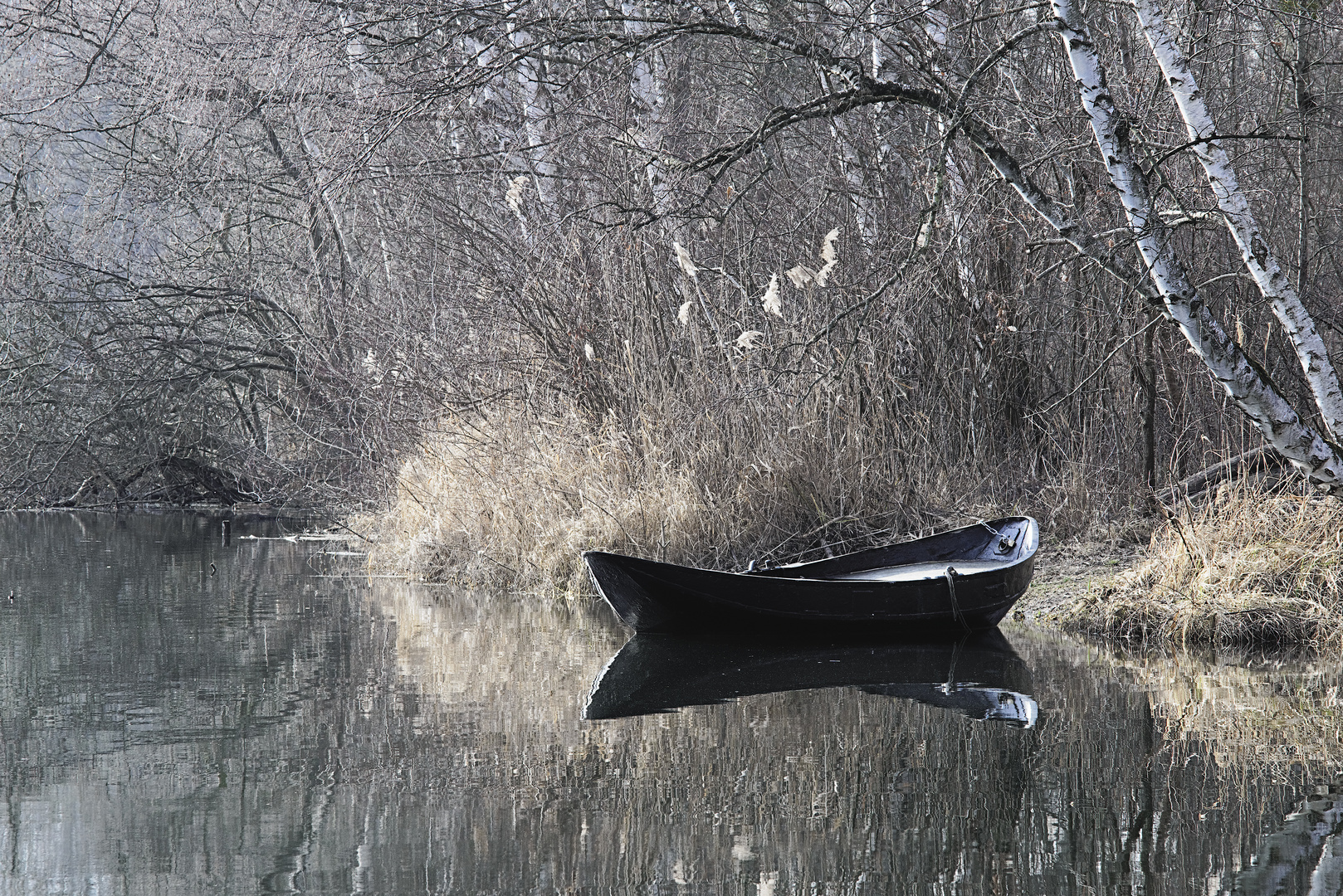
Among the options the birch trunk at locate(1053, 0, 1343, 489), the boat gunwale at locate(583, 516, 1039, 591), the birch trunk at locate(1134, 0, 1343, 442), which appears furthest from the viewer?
the boat gunwale at locate(583, 516, 1039, 591)

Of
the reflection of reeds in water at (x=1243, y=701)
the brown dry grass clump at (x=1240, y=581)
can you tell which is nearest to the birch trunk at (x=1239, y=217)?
the brown dry grass clump at (x=1240, y=581)

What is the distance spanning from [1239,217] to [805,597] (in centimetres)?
327

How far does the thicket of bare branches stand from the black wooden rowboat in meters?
1.49

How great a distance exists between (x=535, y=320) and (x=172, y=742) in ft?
21.3

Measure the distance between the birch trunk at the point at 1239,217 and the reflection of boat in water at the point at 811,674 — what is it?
2.34 metres

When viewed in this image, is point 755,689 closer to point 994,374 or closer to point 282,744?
point 282,744

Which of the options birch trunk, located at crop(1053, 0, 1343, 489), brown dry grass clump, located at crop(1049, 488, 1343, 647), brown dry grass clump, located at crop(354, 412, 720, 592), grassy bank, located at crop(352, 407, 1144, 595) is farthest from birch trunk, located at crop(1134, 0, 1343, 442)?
brown dry grass clump, located at crop(354, 412, 720, 592)

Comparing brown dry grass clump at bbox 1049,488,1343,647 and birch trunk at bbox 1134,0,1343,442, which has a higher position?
birch trunk at bbox 1134,0,1343,442

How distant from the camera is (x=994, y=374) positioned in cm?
1248

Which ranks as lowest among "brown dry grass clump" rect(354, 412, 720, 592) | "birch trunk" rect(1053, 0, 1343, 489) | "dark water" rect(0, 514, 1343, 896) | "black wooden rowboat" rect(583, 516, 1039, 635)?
"dark water" rect(0, 514, 1343, 896)

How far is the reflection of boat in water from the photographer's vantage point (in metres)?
7.38

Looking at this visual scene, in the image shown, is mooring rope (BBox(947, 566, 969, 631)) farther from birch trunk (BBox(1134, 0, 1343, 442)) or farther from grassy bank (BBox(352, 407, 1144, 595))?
birch trunk (BBox(1134, 0, 1343, 442))

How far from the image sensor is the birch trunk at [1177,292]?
833cm

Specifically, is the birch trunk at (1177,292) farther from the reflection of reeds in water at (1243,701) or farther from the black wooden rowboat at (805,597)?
the black wooden rowboat at (805,597)
